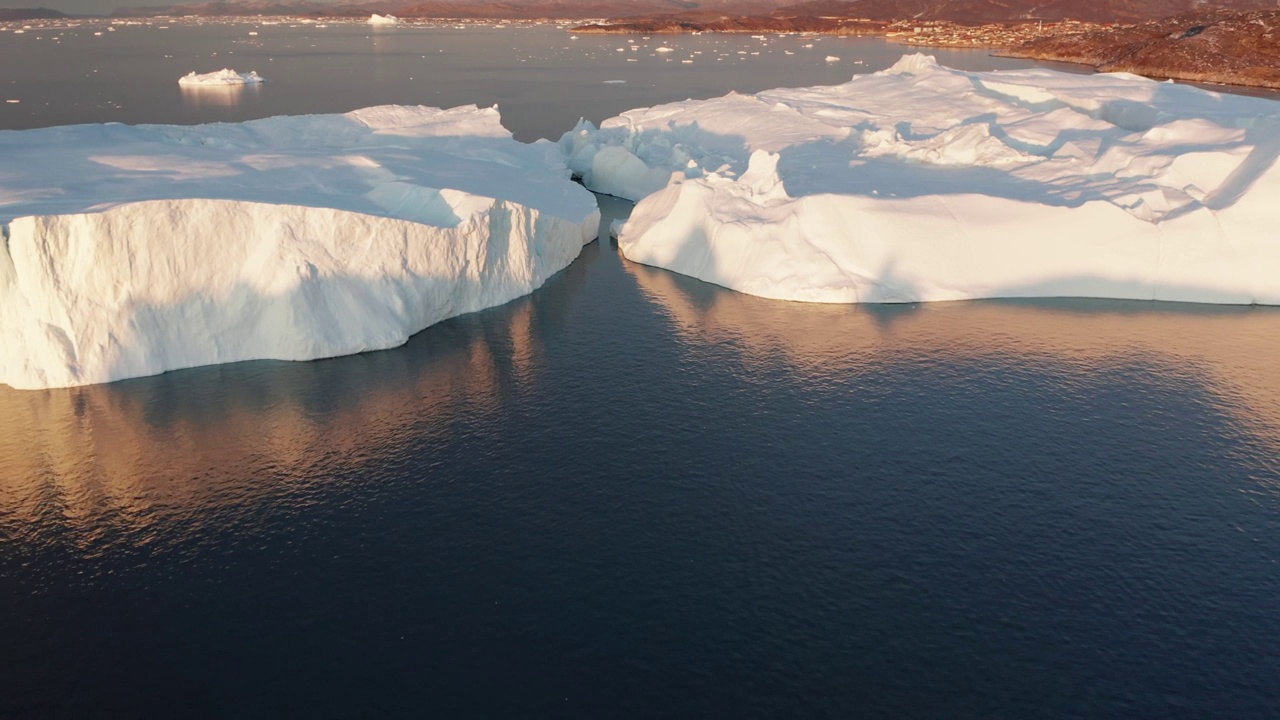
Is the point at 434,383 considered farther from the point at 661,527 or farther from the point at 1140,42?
the point at 1140,42

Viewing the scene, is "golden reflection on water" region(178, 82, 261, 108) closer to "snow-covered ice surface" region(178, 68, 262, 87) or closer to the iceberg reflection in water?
"snow-covered ice surface" region(178, 68, 262, 87)

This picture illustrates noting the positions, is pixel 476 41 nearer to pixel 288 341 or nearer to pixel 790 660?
pixel 288 341

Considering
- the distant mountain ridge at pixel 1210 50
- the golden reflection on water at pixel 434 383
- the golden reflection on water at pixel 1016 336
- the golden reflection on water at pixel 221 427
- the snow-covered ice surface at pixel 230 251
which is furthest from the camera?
the distant mountain ridge at pixel 1210 50

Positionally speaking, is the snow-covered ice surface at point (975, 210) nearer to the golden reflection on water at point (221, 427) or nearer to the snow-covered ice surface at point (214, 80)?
the golden reflection on water at point (221, 427)

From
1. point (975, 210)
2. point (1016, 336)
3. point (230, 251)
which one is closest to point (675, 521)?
point (230, 251)

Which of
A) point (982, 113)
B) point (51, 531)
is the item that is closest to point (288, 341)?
point (51, 531)

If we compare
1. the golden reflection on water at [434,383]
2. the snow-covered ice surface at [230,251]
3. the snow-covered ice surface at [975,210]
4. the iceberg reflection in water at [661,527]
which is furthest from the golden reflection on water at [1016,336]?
the snow-covered ice surface at [230,251]
